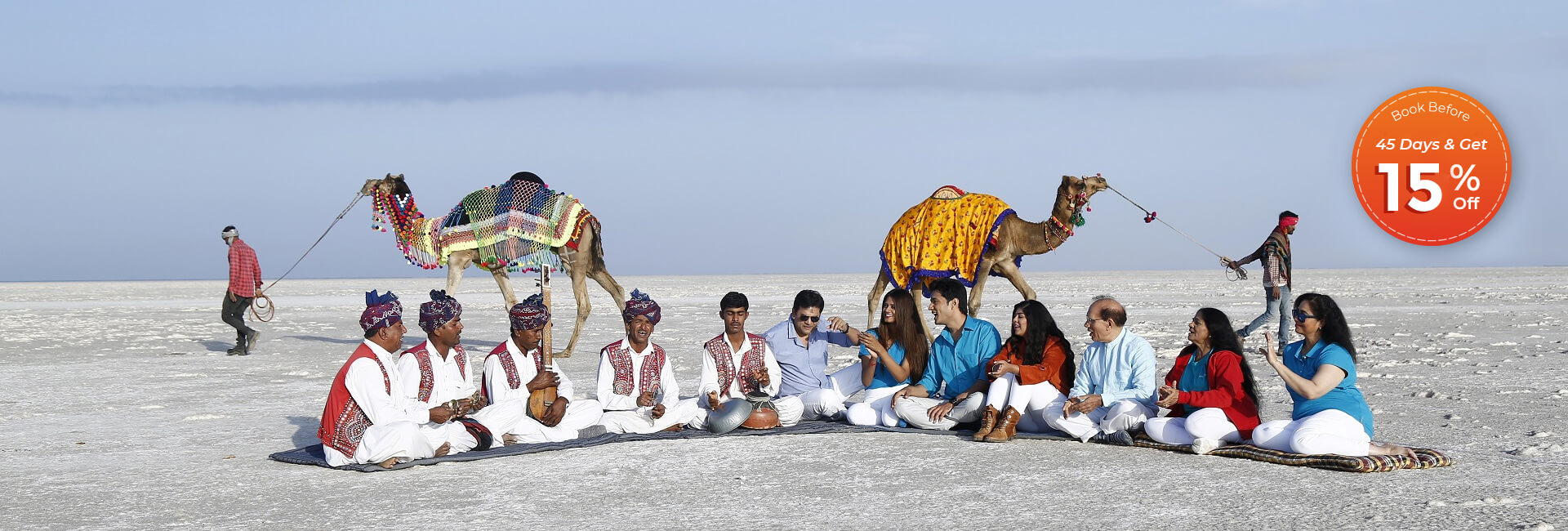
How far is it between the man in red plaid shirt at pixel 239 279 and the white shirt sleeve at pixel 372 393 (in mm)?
9105

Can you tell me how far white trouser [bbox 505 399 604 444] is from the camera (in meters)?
7.80

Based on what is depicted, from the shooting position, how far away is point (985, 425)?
7734 millimetres

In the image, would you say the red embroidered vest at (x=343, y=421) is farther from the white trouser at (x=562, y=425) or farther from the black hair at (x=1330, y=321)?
the black hair at (x=1330, y=321)

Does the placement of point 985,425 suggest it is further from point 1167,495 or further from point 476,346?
point 476,346

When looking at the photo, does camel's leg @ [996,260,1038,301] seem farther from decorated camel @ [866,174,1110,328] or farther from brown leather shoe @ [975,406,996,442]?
brown leather shoe @ [975,406,996,442]

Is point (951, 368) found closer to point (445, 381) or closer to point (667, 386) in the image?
point (667, 386)

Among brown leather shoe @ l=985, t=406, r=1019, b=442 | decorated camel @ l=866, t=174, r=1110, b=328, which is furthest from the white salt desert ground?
decorated camel @ l=866, t=174, r=1110, b=328

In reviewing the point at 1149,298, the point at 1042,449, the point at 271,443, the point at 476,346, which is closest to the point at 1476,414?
the point at 1042,449

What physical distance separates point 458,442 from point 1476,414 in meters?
6.19

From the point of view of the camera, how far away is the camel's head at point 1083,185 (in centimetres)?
1479

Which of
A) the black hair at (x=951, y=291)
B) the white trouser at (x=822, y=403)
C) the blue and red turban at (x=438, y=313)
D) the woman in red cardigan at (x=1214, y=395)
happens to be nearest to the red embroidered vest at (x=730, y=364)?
the white trouser at (x=822, y=403)

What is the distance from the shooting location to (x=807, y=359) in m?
8.73

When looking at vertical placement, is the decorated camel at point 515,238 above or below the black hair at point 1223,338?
above

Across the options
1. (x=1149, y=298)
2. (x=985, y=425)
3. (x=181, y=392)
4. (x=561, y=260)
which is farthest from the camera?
(x=1149, y=298)
